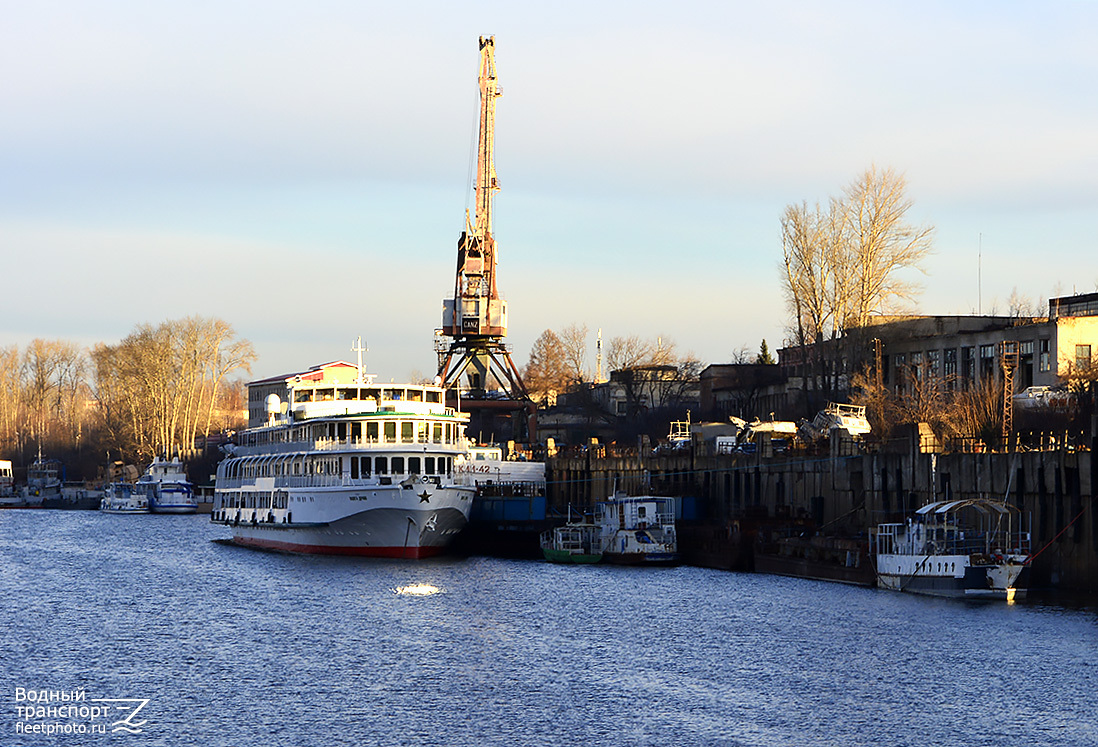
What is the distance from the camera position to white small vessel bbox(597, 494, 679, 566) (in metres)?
75.7

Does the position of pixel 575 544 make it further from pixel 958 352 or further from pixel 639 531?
pixel 958 352

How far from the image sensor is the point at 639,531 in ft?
250

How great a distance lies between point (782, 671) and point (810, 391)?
238 feet

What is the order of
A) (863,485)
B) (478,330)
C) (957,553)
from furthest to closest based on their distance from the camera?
(478,330), (863,485), (957,553)

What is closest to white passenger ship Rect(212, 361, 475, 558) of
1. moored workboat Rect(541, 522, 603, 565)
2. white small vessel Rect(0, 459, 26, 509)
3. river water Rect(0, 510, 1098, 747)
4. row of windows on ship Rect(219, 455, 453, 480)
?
row of windows on ship Rect(219, 455, 453, 480)

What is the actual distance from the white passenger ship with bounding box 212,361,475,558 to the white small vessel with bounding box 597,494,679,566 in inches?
318

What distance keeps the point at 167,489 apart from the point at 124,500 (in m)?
7.09

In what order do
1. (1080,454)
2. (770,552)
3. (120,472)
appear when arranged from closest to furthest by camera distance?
(1080,454), (770,552), (120,472)

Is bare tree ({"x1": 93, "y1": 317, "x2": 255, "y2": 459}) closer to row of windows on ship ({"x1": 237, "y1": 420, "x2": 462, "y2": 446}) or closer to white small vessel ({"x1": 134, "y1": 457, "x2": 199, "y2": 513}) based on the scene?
white small vessel ({"x1": 134, "y1": 457, "x2": 199, "y2": 513})

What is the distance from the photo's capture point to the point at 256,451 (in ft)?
295

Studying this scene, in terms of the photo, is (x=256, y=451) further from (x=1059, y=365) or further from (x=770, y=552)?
(x=1059, y=365)

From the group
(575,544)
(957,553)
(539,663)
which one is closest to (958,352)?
(575,544)

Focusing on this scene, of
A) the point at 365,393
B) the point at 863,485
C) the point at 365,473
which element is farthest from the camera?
the point at 365,393

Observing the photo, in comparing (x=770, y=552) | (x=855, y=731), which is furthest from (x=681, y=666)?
(x=770, y=552)
